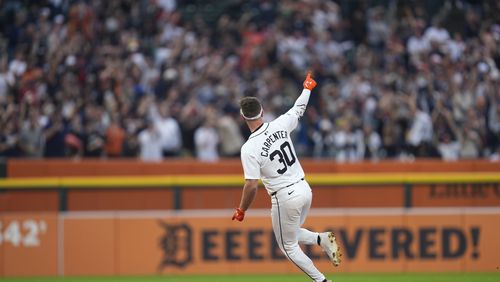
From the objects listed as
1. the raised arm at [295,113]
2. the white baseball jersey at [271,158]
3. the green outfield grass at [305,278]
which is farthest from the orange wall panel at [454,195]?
the white baseball jersey at [271,158]

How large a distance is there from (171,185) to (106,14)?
6.41m

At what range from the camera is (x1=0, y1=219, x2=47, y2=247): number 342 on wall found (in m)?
14.5

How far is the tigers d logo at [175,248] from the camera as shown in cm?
1446

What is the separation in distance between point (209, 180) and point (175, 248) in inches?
78.7

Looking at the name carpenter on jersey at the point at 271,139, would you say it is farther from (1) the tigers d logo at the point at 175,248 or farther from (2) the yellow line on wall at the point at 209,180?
(2) the yellow line on wall at the point at 209,180

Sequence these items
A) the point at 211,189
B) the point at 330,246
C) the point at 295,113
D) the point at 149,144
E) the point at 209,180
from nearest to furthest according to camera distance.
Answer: the point at 330,246
the point at 295,113
the point at 209,180
the point at 211,189
the point at 149,144

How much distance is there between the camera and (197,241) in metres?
14.5

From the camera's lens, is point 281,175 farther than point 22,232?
No

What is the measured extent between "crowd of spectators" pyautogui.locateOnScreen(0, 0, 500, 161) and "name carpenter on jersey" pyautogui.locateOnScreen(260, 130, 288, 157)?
795 centimetres

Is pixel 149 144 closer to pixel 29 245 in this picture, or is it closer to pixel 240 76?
pixel 240 76

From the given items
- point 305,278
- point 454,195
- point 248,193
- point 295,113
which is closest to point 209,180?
point 305,278

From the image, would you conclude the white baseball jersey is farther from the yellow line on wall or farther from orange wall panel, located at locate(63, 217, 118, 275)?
the yellow line on wall

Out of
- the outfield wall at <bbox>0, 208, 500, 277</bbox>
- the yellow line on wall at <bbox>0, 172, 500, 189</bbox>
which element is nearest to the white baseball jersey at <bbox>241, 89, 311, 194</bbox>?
the outfield wall at <bbox>0, 208, 500, 277</bbox>

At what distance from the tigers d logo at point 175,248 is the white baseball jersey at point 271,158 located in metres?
4.16
